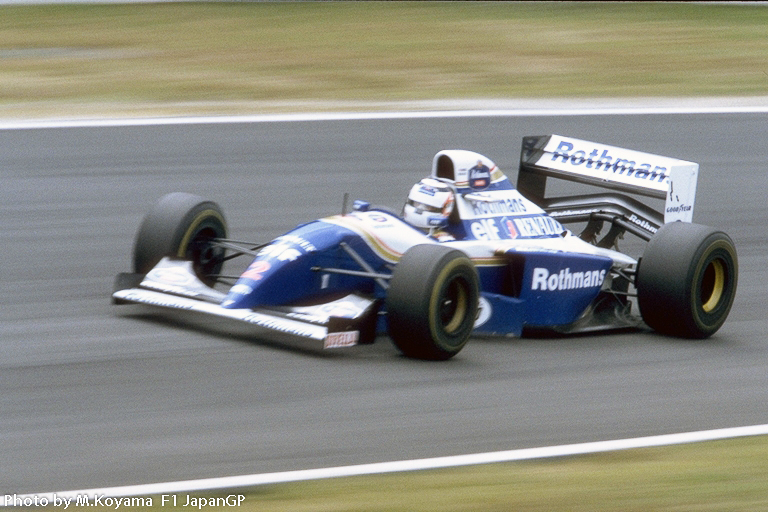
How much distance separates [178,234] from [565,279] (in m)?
2.40

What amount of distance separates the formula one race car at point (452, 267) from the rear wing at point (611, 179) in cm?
1

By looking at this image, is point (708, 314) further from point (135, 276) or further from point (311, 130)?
point (311, 130)

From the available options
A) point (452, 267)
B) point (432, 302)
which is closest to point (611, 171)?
point (452, 267)

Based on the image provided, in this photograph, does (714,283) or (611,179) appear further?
(611,179)

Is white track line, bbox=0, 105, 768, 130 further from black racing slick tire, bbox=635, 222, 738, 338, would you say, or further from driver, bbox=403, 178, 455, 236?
black racing slick tire, bbox=635, 222, 738, 338

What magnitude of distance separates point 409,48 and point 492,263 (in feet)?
28.4

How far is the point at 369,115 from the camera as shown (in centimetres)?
1244

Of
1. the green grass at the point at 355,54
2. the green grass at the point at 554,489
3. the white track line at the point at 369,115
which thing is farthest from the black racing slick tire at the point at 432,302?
the green grass at the point at 355,54

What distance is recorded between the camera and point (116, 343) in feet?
21.5

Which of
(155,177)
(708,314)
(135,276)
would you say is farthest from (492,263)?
(155,177)

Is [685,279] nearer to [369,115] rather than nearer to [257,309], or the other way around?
[257,309]

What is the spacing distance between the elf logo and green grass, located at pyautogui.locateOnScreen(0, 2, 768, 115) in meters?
5.78

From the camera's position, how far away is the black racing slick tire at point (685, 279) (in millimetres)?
7230

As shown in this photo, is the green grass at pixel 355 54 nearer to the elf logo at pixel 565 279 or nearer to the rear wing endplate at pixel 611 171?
the rear wing endplate at pixel 611 171
